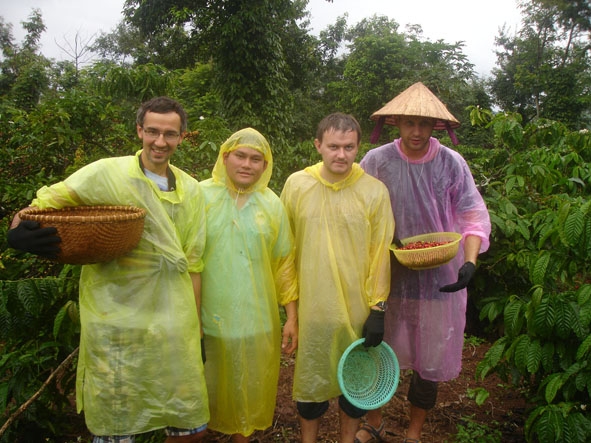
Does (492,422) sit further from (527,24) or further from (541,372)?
(527,24)

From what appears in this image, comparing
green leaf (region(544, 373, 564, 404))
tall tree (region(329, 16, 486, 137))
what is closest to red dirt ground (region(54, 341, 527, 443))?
green leaf (region(544, 373, 564, 404))

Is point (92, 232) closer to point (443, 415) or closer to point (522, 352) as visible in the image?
point (522, 352)

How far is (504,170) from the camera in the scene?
3.41m

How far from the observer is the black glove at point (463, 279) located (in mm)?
1994

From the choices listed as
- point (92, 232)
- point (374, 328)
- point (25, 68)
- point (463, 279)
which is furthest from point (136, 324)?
point (25, 68)

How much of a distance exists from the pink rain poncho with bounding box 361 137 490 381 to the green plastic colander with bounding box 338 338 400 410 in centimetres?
19

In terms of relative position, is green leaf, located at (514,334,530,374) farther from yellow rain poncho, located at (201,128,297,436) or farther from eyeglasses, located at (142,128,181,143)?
eyeglasses, located at (142,128,181,143)

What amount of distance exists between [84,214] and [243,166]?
619mm

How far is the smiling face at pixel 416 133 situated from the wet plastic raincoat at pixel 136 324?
1112 millimetres

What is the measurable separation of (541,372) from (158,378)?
5.93 ft

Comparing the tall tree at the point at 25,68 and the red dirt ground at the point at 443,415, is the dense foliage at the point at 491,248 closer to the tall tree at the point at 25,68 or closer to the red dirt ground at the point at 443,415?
the red dirt ground at the point at 443,415

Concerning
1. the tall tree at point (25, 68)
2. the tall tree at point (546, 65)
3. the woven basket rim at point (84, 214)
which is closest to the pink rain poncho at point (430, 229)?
the woven basket rim at point (84, 214)

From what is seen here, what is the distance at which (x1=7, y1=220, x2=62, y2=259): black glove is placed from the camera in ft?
4.37

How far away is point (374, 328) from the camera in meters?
1.95
